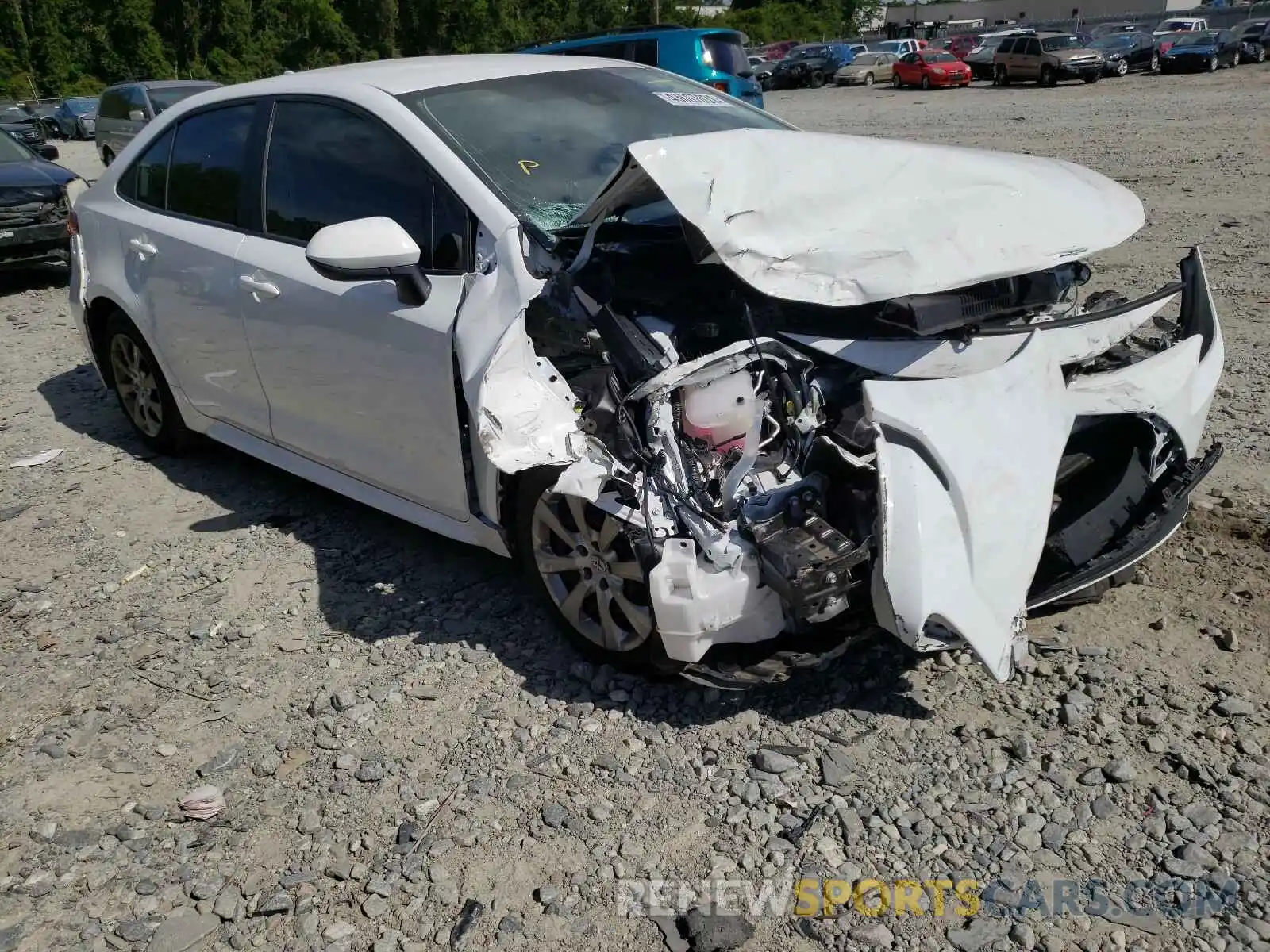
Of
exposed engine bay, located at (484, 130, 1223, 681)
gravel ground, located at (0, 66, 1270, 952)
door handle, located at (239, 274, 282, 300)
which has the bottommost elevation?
gravel ground, located at (0, 66, 1270, 952)

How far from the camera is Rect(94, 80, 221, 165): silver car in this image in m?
18.0

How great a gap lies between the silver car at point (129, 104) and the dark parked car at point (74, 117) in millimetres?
14467

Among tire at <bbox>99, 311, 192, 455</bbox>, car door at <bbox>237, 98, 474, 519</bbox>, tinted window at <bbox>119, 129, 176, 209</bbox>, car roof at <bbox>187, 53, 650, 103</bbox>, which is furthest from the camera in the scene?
tire at <bbox>99, 311, 192, 455</bbox>

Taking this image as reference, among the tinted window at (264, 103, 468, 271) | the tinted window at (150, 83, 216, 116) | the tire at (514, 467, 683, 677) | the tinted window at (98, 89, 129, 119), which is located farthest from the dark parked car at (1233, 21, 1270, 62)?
the tire at (514, 467, 683, 677)

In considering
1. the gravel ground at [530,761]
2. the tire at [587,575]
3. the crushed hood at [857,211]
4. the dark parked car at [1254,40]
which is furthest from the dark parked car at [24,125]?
the dark parked car at [1254,40]

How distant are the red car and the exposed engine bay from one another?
33.8m

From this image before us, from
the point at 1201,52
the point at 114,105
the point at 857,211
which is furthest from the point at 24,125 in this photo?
the point at 1201,52

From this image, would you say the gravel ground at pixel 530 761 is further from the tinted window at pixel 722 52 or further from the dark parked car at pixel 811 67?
the dark parked car at pixel 811 67

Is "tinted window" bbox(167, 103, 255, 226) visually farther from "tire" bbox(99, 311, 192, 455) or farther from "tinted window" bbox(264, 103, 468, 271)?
"tire" bbox(99, 311, 192, 455)

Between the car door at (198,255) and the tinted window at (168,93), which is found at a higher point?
the tinted window at (168,93)

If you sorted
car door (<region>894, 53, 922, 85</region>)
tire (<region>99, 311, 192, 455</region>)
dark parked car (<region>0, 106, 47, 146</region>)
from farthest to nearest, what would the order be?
car door (<region>894, 53, 922, 85</region>) < dark parked car (<region>0, 106, 47, 146</region>) < tire (<region>99, 311, 192, 455</region>)

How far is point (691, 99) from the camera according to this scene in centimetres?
446

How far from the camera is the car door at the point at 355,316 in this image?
3521 millimetres

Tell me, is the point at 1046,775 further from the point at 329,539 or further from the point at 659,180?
the point at 329,539
